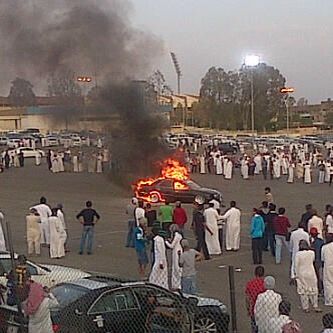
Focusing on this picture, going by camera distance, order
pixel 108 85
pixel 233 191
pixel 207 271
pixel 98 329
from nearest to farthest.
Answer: pixel 98 329 → pixel 207 271 → pixel 233 191 → pixel 108 85

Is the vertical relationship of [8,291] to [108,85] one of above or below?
below

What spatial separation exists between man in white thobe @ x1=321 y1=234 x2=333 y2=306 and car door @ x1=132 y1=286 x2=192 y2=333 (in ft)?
13.8

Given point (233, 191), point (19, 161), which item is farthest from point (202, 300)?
point (19, 161)

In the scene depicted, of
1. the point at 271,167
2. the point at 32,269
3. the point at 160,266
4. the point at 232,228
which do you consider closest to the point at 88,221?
the point at 232,228

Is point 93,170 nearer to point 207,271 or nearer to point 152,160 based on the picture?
point 152,160

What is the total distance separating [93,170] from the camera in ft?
151

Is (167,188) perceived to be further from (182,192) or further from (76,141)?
(76,141)

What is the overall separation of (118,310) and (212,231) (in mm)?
9471

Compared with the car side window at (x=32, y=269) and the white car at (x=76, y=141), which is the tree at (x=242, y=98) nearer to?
the white car at (x=76, y=141)

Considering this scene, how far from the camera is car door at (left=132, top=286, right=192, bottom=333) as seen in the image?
9359mm

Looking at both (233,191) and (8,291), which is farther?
(233,191)

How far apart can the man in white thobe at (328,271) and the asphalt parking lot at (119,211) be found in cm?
57

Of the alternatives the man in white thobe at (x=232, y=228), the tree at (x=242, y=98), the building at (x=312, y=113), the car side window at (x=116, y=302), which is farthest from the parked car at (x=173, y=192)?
the building at (x=312, y=113)

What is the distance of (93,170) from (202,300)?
3547cm
